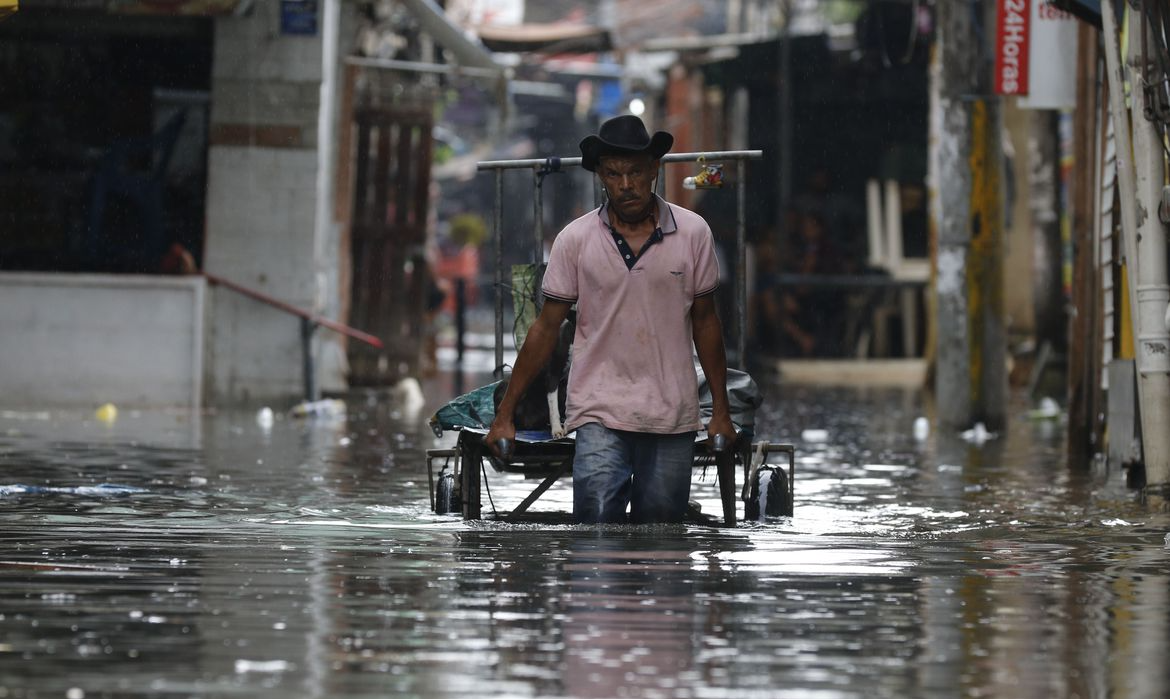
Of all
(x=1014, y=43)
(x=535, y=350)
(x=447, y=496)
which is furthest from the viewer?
(x=1014, y=43)

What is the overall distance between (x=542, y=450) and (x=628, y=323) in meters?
1.04

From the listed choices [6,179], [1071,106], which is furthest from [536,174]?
[6,179]

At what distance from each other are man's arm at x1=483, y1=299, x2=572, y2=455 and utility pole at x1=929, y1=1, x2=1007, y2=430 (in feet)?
34.7

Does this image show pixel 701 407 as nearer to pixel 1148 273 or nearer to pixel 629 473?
pixel 629 473

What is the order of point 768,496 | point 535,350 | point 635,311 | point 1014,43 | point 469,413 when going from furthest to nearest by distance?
point 1014,43 → point 768,496 → point 469,413 → point 535,350 → point 635,311

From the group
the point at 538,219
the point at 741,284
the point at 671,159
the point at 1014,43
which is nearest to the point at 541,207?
the point at 538,219

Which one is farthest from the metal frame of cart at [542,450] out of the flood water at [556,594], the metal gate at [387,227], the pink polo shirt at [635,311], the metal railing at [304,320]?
the metal gate at [387,227]

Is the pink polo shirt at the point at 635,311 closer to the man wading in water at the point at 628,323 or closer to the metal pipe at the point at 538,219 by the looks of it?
the man wading in water at the point at 628,323

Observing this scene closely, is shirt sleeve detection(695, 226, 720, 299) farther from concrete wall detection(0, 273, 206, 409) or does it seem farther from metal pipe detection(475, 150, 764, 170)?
concrete wall detection(0, 273, 206, 409)

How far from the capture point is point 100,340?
19750mm

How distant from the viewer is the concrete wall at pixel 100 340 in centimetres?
1961

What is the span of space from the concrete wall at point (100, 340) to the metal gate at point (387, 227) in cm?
630

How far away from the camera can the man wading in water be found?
8.75m

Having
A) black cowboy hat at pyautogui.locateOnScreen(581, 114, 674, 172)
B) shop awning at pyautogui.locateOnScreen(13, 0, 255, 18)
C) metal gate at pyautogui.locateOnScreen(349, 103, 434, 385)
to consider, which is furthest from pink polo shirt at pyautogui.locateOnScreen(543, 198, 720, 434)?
metal gate at pyautogui.locateOnScreen(349, 103, 434, 385)
